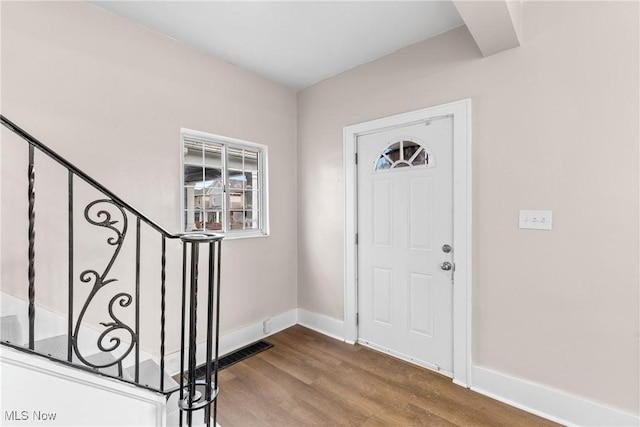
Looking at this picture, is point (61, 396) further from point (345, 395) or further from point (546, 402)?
point (546, 402)

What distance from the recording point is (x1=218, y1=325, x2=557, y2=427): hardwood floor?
1901 mm

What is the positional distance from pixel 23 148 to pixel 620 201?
140 inches

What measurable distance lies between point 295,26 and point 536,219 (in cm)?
224

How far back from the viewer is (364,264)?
2.92 metres

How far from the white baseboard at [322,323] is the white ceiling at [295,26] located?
262 cm

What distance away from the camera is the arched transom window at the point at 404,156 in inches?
98.0

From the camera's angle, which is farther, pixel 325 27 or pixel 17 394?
pixel 325 27

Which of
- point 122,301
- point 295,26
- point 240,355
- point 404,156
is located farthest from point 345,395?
point 295,26

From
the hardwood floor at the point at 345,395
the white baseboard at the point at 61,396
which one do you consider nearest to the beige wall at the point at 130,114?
the hardwood floor at the point at 345,395

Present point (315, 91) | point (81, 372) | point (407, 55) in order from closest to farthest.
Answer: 1. point (81, 372)
2. point (407, 55)
3. point (315, 91)

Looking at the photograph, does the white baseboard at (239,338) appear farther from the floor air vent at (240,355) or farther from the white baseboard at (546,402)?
the white baseboard at (546,402)

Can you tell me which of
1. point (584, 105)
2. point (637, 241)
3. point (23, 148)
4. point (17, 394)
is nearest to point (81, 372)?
point (17, 394)

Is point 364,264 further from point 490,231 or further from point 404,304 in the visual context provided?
point 490,231

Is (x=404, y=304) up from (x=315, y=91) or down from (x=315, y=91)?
down
